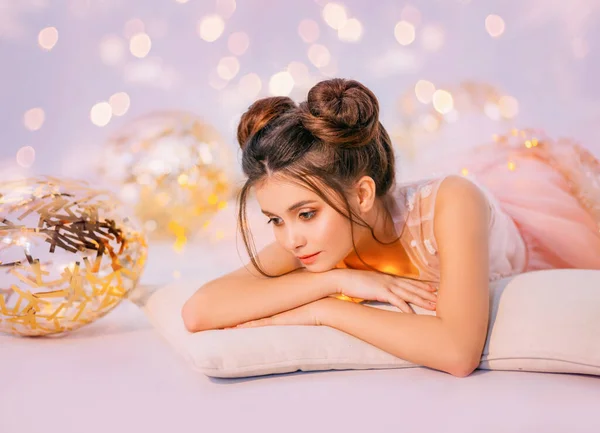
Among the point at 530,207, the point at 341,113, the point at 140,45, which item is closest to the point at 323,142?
the point at 341,113

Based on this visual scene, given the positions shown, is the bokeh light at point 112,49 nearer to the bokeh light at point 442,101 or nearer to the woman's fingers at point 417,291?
the bokeh light at point 442,101

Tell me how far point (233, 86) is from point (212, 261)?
95 cm

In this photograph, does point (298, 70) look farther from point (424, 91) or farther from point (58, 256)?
point (58, 256)

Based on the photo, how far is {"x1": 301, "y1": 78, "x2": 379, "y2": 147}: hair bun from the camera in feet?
5.18

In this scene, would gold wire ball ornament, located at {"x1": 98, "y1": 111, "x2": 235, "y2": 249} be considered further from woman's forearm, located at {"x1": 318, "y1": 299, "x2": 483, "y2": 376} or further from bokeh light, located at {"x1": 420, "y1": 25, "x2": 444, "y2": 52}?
woman's forearm, located at {"x1": 318, "y1": 299, "x2": 483, "y2": 376}

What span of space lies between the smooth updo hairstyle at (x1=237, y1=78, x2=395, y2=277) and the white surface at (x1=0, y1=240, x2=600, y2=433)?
0.43 meters

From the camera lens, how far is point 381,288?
65.7 inches

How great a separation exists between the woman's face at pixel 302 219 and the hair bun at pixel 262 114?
0.15m

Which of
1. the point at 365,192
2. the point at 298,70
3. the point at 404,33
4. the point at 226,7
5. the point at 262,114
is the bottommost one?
the point at 365,192

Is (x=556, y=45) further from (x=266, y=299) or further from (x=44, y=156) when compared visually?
(x=44, y=156)

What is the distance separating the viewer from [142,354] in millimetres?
1741

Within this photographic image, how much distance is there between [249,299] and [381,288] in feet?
1.02

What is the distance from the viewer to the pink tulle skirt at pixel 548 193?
2203mm

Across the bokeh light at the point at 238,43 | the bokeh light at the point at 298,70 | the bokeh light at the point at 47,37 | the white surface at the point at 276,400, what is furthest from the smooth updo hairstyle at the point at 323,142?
the bokeh light at the point at 47,37
